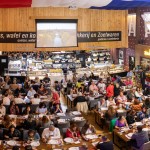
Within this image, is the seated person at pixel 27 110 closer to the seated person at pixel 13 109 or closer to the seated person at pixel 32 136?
the seated person at pixel 13 109

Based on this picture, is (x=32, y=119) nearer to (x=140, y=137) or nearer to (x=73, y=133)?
(x=73, y=133)

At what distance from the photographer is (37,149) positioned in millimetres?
8125

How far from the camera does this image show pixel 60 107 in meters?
13.1

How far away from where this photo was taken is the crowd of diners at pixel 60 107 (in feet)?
29.5

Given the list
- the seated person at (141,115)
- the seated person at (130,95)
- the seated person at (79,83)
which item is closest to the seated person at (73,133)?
the seated person at (141,115)

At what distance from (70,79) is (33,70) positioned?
2.33 metres

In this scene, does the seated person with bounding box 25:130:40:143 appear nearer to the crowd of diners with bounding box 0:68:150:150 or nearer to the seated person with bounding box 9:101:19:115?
the crowd of diners with bounding box 0:68:150:150

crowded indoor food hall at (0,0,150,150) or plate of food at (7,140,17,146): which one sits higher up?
crowded indoor food hall at (0,0,150,150)

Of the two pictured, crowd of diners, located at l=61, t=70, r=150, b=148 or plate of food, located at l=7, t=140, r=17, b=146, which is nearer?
plate of food, located at l=7, t=140, r=17, b=146

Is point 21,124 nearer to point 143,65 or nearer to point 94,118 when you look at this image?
point 94,118

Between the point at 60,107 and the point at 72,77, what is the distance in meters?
6.25

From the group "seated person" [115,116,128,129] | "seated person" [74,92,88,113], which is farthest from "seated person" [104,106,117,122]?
"seated person" [74,92,88,113]

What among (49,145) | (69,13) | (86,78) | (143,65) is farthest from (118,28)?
(49,145)

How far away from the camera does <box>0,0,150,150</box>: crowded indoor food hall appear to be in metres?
8.98
